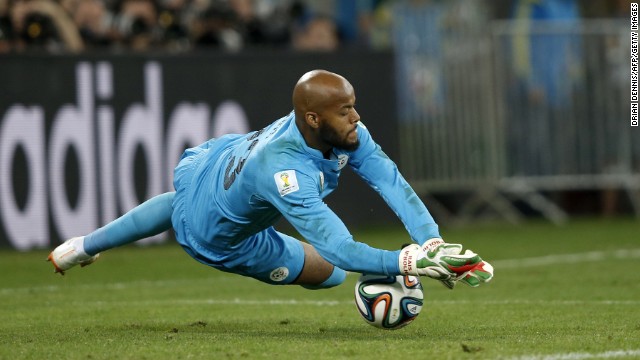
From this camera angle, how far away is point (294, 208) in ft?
24.0

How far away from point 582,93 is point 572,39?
0.80 metres

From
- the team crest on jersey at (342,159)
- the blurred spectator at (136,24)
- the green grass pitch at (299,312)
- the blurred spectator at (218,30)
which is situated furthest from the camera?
the blurred spectator at (218,30)

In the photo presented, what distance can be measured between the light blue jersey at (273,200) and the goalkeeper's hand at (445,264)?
0.09m

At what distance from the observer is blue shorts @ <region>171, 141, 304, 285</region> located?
830 cm

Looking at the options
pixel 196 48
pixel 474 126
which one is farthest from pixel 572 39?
pixel 196 48

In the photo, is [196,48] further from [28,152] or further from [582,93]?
[582,93]

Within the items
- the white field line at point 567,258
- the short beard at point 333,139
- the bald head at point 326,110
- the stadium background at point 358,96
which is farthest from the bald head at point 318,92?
the stadium background at point 358,96

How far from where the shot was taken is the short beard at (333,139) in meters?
7.47

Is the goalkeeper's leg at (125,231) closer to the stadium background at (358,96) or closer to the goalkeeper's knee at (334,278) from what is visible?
the goalkeeper's knee at (334,278)

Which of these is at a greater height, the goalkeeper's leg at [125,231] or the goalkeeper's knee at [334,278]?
the goalkeeper's leg at [125,231]

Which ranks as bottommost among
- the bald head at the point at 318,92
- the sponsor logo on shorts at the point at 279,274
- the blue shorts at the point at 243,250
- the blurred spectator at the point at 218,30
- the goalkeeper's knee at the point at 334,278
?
the goalkeeper's knee at the point at 334,278

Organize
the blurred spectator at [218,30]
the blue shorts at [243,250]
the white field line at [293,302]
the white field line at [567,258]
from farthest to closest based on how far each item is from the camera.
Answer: the blurred spectator at [218,30]
the white field line at [567,258]
the white field line at [293,302]
the blue shorts at [243,250]

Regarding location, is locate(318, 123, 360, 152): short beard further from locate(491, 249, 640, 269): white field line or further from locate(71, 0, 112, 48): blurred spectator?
locate(71, 0, 112, 48): blurred spectator

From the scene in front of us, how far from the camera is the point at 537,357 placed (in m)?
6.57
